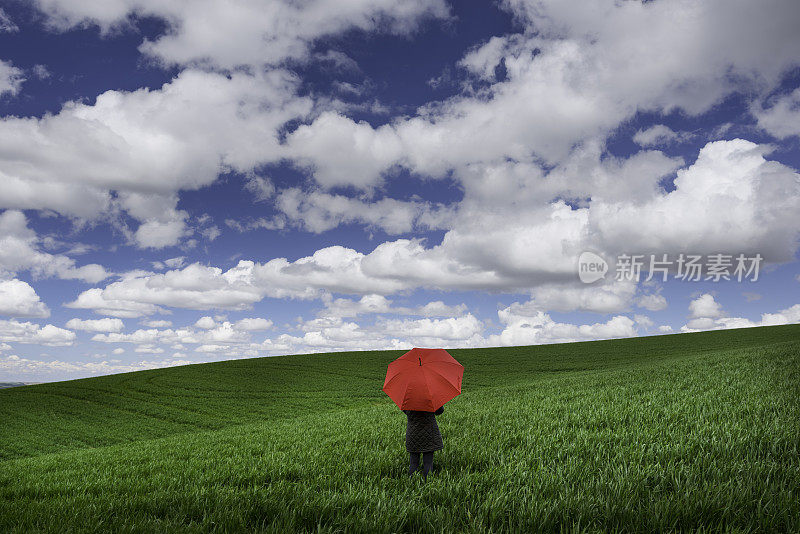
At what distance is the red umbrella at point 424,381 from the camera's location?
6.19 meters

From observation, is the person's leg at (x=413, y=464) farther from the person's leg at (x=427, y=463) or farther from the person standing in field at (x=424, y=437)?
the person's leg at (x=427, y=463)

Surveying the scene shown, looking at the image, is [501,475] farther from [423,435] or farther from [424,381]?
[424,381]

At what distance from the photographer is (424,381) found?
6.20 metres

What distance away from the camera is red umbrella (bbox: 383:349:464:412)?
20.3 ft

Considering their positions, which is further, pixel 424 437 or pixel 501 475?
pixel 424 437

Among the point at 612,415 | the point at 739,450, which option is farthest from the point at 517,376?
the point at 739,450

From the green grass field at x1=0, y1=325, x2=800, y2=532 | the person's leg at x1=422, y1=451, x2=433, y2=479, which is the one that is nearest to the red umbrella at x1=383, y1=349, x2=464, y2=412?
the person's leg at x1=422, y1=451, x2=433, y2=479

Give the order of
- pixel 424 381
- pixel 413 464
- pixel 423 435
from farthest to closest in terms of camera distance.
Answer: pixel 413 464 → pixel 423 435 → pixel 424 381

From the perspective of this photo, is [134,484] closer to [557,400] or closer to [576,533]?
[576,533]

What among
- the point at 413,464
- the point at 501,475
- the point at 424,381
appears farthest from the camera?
the point at 413,464

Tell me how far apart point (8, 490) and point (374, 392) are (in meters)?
32.9

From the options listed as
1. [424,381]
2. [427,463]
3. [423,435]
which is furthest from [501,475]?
[424,381]

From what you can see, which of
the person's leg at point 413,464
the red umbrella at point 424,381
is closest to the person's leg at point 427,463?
the person's leg at point 413,464

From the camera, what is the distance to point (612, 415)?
33.6 feet
